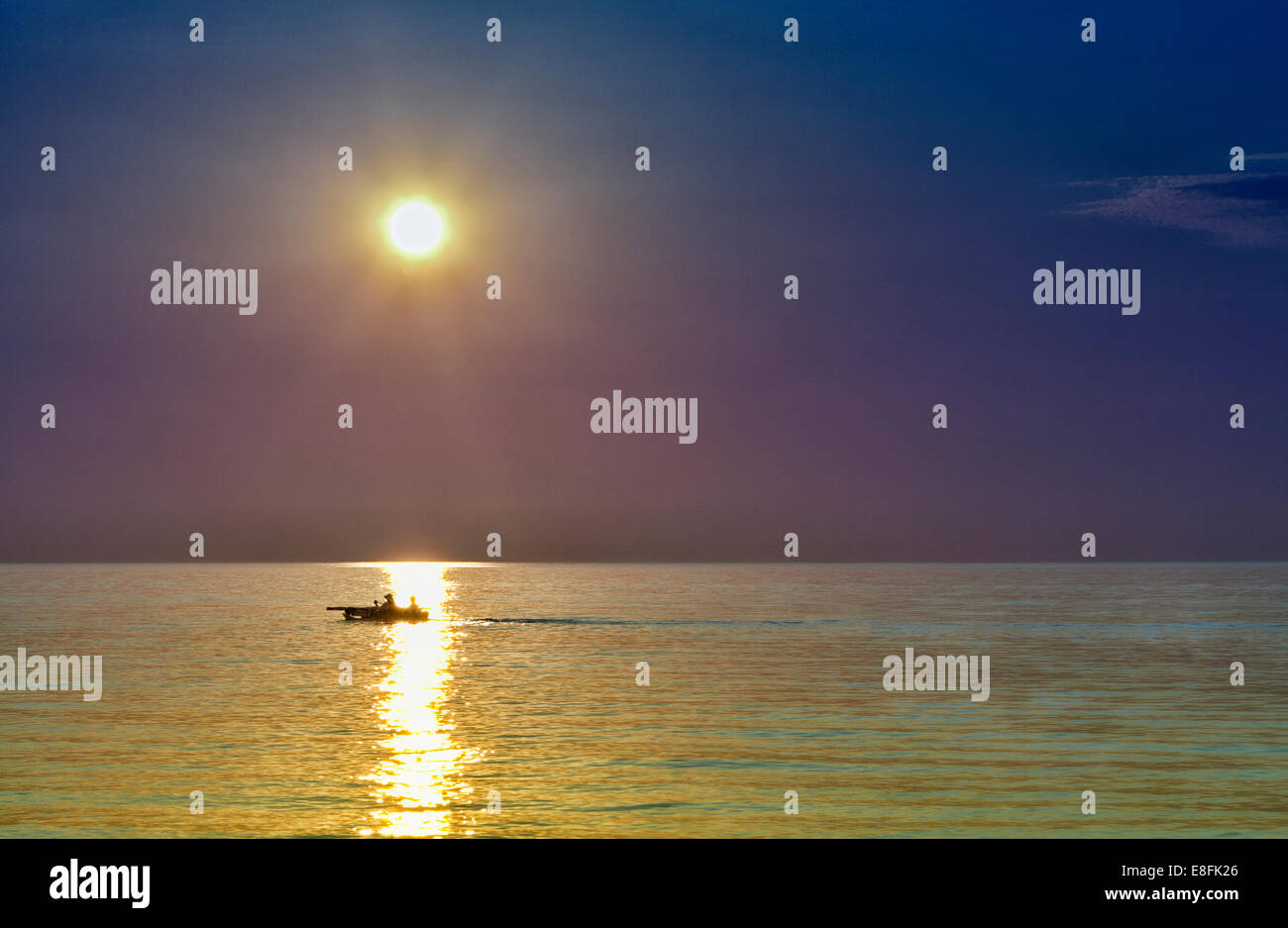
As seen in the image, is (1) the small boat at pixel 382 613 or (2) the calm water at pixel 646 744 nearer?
(2) the calm water at pixel 646 744

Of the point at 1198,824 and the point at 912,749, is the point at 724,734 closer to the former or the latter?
the point at 912,749

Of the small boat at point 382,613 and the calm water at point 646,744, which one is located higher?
the small boat at point 382,613

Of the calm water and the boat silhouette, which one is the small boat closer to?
the boat silhouette

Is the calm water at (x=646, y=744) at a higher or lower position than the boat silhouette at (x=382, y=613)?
lower

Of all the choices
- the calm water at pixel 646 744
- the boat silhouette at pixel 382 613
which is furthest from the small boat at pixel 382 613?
the calm water at pixel 646 744

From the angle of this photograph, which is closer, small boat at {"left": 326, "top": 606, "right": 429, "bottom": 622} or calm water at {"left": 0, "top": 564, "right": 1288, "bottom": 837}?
calm water at {"left": 0, "top": 564, "right": 1288, "bottom": 837}

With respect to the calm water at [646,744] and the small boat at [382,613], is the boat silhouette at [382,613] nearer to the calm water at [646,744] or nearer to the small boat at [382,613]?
the small boat at [382,613]

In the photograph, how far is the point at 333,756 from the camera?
48125 mm

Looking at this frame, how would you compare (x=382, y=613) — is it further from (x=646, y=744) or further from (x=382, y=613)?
(x=646, y=744)

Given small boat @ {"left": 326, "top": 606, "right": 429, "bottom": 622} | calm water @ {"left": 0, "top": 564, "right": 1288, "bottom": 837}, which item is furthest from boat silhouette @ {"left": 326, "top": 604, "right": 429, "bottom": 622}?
calm water @ {"left": 0, "top": 564, "right": 1288, "bottom": 837}

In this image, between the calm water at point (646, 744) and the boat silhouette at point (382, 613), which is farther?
the boat silhouette at point (382, 613)

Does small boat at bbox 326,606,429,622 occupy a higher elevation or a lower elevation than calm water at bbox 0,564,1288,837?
higher

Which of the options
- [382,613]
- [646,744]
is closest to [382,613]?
[382,613]
